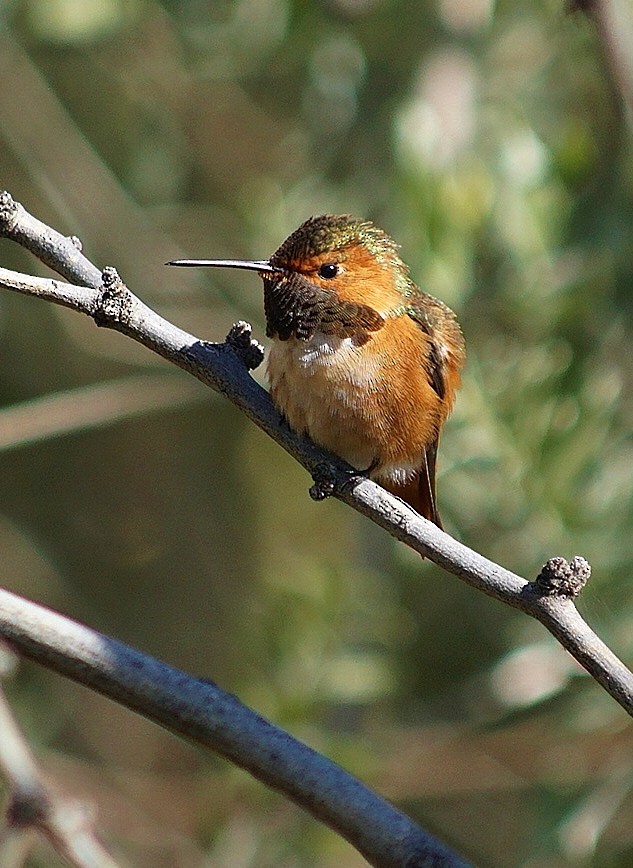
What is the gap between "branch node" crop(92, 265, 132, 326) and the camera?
2213 mm

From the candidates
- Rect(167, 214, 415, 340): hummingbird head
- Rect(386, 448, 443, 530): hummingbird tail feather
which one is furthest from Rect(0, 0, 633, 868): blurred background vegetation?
Rect(167, 214, 415, 340): hummingbird head

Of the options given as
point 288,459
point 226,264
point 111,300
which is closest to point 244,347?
point 111,300

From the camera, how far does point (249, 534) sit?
655 centimetres

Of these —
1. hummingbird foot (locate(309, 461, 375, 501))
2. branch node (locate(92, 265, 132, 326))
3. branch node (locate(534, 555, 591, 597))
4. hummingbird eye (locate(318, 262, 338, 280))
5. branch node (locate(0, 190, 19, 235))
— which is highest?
hummingbird eye (locate(318, 262, 338, 280))

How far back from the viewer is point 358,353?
3232 millimetres

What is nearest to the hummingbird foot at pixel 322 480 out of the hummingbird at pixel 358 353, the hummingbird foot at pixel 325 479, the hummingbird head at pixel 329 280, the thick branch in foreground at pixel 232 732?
the hummingbird foot at pixel 325 479

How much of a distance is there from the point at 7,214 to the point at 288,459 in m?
4.23

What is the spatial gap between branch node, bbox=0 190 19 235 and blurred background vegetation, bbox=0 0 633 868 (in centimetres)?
176

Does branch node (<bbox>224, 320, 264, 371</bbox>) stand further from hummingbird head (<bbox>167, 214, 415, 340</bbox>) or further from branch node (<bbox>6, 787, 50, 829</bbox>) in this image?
branch node (<bbox>6, 787, 50, 829</bbox>)

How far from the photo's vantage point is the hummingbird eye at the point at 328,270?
3307 millimetres

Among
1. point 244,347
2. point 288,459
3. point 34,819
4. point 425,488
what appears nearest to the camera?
point 244,347

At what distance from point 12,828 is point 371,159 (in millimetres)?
3586

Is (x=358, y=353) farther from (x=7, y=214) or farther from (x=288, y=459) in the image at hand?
(x=288, y=459)

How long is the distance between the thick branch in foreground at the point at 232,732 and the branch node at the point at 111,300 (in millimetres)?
496
